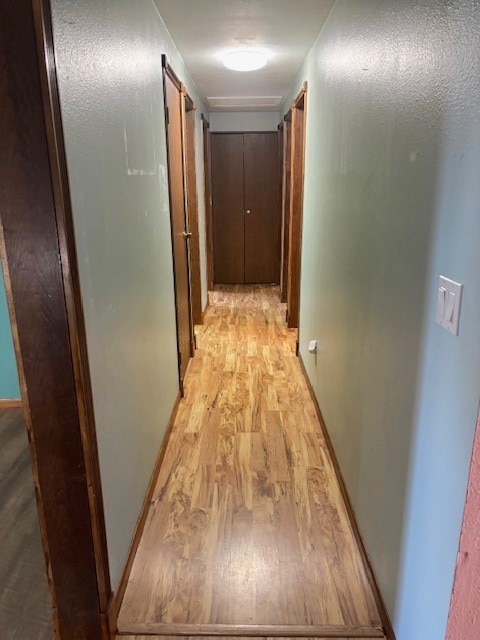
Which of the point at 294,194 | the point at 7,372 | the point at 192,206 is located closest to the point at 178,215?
the point at 192,206

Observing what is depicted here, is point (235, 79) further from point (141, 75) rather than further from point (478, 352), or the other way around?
point (478, 352)

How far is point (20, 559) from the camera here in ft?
5.81

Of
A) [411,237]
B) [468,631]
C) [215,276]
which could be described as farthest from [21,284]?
[215,276]

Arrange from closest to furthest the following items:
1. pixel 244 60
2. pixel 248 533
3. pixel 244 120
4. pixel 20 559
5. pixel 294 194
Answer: pixel 20 559 → pixel 248 533 → pixel 244 60 → pixel 294 194 → pixel 244 120

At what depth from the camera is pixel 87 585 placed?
53.9 inches

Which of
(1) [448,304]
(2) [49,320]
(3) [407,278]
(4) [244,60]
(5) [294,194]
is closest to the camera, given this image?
(1) [448,304]

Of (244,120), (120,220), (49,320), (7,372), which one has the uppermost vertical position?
(244,120)

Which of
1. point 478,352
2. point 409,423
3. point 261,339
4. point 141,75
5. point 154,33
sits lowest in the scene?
point 261,339

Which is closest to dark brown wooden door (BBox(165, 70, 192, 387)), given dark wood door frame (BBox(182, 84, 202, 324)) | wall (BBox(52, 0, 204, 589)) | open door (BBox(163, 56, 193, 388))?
open door (BBox(163, 56, 193, 388))

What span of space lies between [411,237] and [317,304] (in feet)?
5.46

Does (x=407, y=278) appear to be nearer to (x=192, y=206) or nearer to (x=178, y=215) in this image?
(x=178, y=215)

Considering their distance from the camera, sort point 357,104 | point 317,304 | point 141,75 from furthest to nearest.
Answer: point 317,304 < point 141,75 < point 357,104

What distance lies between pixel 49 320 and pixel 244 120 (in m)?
5.42

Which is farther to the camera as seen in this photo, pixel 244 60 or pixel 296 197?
pixel 296 197
